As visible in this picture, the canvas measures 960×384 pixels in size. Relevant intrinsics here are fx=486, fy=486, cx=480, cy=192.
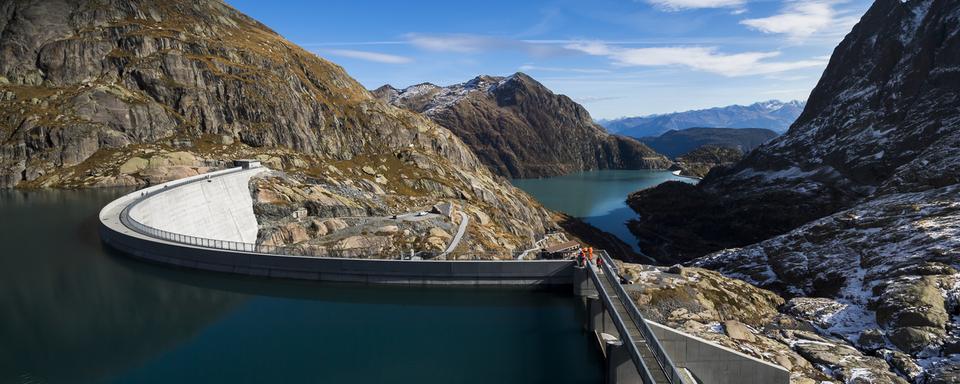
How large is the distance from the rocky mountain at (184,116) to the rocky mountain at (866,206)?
149 ft

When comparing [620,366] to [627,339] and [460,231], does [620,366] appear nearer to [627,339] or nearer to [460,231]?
[627,339]

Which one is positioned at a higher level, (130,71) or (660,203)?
(130,71)

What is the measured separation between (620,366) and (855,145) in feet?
490

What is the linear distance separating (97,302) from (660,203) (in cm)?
18530

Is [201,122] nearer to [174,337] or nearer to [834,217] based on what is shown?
[174,337]

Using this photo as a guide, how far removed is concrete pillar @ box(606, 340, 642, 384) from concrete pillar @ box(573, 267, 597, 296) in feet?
35.1

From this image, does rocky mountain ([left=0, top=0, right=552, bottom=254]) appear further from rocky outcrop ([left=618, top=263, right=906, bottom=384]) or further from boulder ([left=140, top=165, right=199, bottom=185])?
rocky outcrop ([left=618, top=263, right=906, bottom=384])

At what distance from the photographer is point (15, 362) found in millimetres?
24812

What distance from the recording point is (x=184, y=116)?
11906cm

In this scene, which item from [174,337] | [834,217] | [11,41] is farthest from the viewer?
[11,41]

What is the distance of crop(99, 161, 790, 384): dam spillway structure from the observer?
2353 cm

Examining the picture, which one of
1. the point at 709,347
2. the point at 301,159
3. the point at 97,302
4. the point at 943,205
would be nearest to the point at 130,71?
the point at 301,159

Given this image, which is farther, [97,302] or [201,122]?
[201,122]

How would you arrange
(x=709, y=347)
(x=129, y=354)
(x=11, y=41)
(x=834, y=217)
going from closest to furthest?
(x=709, y=347), (x=129, y=354), (x=834, y=217), (x=11, y=41)
